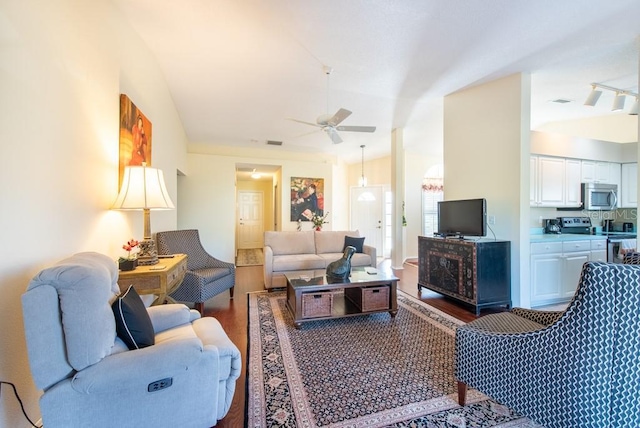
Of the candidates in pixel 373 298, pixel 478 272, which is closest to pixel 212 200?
pixel 373 298

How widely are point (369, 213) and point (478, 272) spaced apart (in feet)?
14.7

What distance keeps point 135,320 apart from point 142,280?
69 cm

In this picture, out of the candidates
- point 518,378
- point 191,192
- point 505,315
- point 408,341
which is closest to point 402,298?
point 408,341

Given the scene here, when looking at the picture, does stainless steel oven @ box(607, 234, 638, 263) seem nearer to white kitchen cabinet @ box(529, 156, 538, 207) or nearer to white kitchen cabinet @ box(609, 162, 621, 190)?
white kitchen cabinet @ box(529, 156, 538, 207)

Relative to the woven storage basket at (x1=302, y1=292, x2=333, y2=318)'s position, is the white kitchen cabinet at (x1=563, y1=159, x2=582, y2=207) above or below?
above

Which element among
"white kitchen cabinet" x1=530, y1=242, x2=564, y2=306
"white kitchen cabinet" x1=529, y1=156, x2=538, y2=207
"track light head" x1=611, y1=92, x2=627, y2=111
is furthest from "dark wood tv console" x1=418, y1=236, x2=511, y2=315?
"track light head" x1=611, y1=92, x2=627, y2=111

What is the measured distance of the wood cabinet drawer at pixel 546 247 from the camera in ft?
10.8

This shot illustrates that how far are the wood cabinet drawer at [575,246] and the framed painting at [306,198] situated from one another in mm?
4722

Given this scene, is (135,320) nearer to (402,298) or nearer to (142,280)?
(142,280)

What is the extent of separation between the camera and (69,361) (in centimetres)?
114

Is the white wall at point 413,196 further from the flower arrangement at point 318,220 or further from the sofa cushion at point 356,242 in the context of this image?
the sofa cushion at point 356,242

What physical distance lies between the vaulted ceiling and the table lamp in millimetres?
1445

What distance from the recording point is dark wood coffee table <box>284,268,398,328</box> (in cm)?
277

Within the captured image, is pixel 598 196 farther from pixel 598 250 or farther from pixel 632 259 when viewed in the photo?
pixel 632 259
